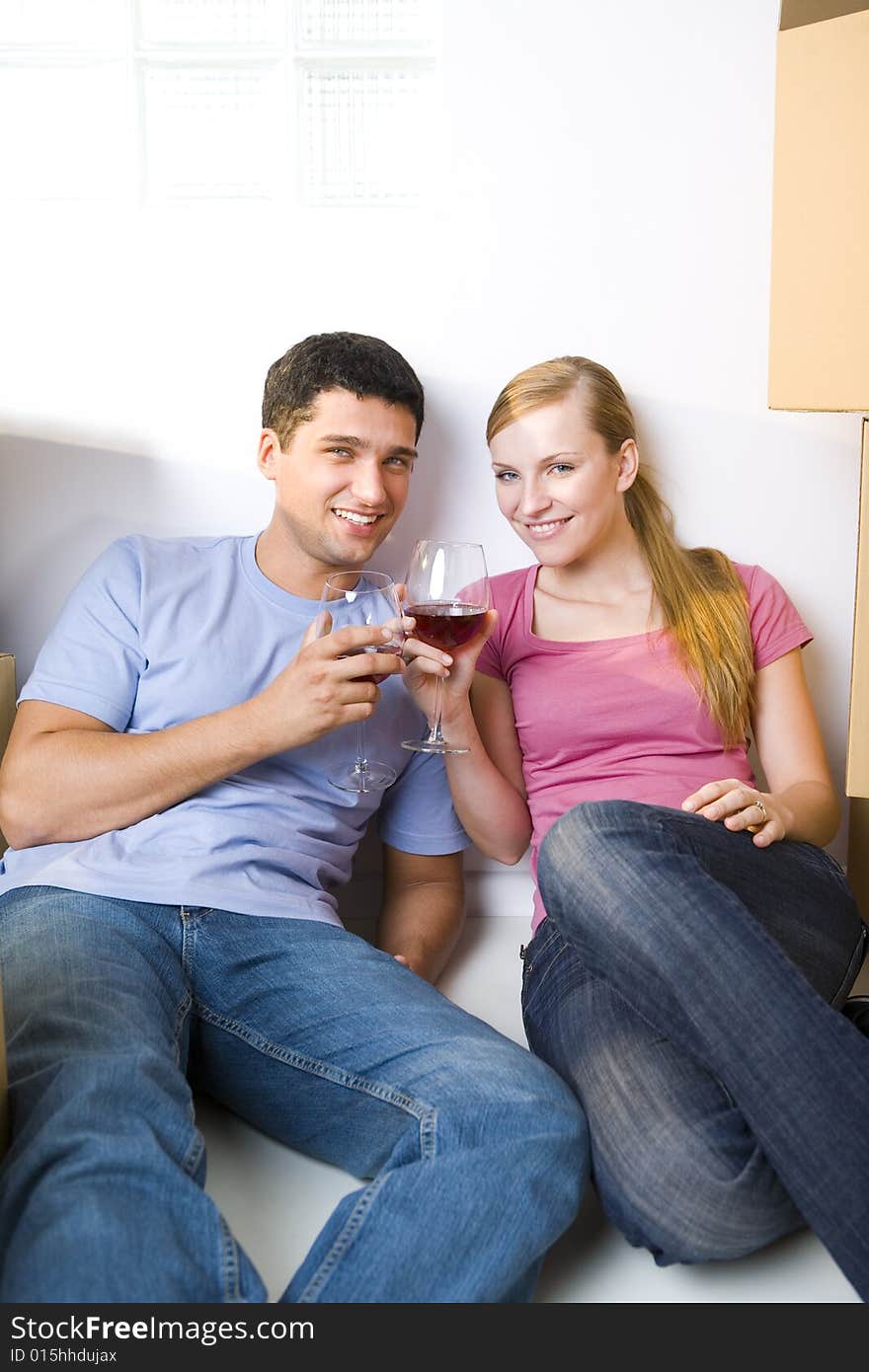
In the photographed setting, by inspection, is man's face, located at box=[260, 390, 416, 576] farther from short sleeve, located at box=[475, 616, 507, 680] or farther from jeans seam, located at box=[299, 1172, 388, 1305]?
jeans seam, located at box=[299, 1172, 388, 1305]

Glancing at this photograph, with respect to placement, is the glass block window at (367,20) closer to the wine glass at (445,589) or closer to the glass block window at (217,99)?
the glass block window at (217,99)

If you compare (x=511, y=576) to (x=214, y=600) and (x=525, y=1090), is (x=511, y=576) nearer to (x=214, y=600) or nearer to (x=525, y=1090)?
(x=214, y=600)

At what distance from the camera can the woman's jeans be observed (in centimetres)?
105

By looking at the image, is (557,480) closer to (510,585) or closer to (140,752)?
(510,585)

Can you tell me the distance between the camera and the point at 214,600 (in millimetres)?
1554

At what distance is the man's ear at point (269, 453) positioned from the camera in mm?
1639

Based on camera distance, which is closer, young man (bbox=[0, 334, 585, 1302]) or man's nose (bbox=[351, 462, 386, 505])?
young man (bbox=[0, 334, 585, 1302])

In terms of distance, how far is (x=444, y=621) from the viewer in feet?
4.40

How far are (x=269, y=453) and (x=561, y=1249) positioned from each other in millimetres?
1019

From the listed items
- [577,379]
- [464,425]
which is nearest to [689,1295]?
[577,379]

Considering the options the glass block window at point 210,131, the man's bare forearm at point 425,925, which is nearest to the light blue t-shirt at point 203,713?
the man's bare forearm at point 425,925

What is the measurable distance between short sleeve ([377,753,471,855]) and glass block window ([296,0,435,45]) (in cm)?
101

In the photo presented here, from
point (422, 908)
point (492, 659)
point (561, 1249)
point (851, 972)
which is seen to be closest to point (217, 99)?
point (492, 659)

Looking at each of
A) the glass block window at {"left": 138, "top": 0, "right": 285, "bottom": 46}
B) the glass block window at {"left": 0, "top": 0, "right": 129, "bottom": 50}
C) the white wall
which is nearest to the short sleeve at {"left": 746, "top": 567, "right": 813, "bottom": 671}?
the white wall
